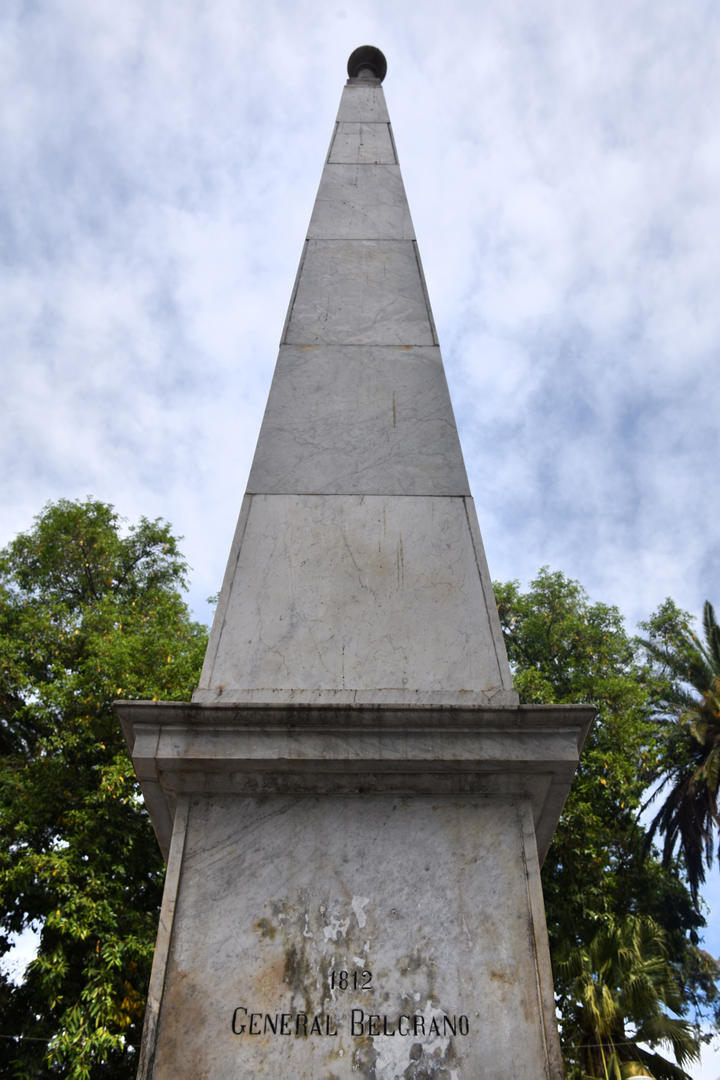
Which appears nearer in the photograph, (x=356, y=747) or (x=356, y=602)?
(x=356, y=747)

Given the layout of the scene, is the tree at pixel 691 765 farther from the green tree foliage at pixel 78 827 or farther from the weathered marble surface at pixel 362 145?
the weathered marble surface at pixel 362 145

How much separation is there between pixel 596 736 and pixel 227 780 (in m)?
12.8

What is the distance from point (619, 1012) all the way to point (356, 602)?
9.70m

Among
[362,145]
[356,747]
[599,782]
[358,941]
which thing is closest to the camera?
[358,941]

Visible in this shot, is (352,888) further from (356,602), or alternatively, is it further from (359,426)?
(359,426)

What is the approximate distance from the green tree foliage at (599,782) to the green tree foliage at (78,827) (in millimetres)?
5999

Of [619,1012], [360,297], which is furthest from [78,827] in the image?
[360,297]

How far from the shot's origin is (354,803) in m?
2.80

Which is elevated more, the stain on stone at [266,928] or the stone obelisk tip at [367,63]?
the stone obelisk tip at [367,63]

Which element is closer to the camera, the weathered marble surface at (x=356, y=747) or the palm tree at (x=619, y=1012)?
the weathered marble surface at (x=356, y=747)

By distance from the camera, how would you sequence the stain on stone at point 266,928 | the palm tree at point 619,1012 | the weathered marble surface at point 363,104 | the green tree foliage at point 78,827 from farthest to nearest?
the palm tree at point 619,1012, the green tree foliage at point 78,827, the weathered marble surface at point 363,104, the stain on stone at point 266,928

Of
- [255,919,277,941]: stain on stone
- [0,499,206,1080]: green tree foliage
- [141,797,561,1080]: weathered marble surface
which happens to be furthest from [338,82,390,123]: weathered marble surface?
[0,499,206,1080]: green tree foliage

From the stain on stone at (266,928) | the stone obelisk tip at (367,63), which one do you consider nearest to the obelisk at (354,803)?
the stain on stone at (266,928)

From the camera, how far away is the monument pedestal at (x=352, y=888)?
2322 mm
